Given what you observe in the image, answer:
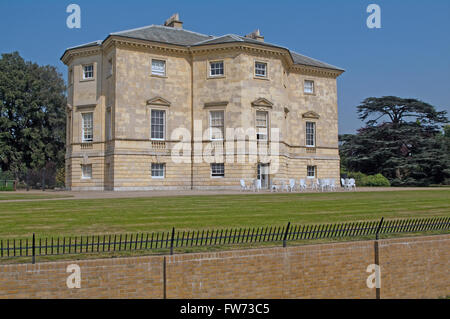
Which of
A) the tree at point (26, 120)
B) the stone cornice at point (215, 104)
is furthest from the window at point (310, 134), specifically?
the tree at point (26, 120)

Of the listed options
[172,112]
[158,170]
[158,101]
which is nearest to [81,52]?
[158,101]

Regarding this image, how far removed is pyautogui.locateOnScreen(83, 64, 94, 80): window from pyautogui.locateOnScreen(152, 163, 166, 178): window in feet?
33.3

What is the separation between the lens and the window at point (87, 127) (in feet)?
140

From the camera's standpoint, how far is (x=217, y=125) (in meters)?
41.9

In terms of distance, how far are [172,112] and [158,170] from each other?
5313mm

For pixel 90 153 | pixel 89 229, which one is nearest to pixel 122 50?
pixel 90 153

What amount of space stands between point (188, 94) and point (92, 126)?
9123 millimetres

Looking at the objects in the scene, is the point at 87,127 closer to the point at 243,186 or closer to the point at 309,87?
the point at 243,186

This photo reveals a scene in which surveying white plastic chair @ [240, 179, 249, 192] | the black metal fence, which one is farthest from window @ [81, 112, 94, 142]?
the black metal fence

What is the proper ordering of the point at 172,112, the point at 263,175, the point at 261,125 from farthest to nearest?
the point at 263,175 → the point at 261,125 → the point at 172,112

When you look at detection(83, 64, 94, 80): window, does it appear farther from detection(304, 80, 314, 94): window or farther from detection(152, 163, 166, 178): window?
detection(304, 80, 314, 94): window

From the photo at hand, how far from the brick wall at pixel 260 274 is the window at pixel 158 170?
30.5 metres

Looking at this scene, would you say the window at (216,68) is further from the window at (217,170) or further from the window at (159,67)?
the window at (217,170)

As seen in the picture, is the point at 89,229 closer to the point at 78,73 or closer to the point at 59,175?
the point at 78,73
